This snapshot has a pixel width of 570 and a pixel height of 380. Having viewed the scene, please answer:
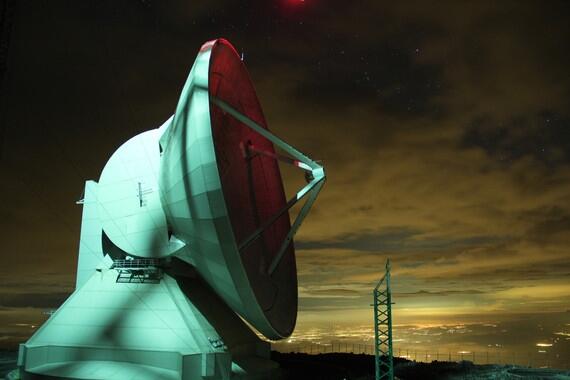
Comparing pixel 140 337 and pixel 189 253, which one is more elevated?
pixel 189 253

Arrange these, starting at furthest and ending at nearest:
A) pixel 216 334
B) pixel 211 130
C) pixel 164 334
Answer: pixel 216 334 < pixel 164 334 < pixel 211 130

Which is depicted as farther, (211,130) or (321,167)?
(321,167)

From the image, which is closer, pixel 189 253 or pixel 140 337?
pixel 140 337

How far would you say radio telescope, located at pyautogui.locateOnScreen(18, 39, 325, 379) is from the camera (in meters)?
28.8

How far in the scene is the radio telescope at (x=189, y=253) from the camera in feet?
94.5

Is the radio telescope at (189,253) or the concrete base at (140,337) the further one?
the concrete base at (140,337)

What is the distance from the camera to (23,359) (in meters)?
35.3

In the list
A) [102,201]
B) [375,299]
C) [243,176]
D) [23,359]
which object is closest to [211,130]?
[243,176]

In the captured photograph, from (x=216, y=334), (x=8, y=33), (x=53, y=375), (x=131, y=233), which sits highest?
(x=8, y=33)

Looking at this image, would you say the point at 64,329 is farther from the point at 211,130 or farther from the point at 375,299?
the point at 375,299

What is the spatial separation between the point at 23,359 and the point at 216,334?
13111 mm

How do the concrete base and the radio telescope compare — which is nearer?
the radio telescope

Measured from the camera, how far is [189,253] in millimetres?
35125

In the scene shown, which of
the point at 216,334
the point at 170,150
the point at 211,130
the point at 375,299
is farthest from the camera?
the point at 375,299
